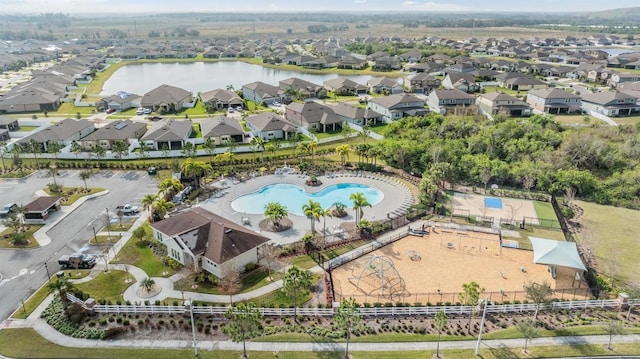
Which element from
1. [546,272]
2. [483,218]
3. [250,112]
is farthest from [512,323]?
[250,112]

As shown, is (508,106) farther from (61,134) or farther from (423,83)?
(61,134)

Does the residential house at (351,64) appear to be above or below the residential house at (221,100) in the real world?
above

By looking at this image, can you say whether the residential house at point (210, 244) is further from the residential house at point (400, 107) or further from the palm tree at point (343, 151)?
the residential house at point (400, 107)

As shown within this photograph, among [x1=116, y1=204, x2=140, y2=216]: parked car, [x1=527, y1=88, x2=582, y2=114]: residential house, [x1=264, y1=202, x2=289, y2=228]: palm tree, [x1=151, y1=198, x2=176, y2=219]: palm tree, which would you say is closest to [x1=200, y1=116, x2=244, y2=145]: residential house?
[x1=116, y1=204, x2=140, y2=216]: parked car

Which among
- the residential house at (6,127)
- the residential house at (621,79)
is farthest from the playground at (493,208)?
the residential house at (621,79)

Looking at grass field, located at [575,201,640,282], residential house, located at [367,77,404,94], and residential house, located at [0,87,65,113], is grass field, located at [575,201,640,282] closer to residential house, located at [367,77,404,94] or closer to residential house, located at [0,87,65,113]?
residential house, located at [367,77,404,94]

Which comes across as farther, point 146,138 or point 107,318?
point 146,138

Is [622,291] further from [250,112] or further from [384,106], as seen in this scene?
[250,112]
